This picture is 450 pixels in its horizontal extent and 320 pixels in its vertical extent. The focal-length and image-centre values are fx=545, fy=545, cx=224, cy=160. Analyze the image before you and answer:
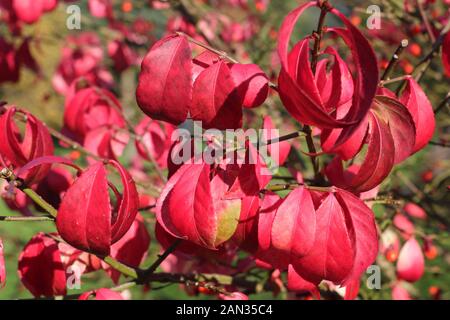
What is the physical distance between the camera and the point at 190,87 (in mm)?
756

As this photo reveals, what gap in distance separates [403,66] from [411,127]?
41.7 inches

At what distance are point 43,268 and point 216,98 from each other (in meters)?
0.49

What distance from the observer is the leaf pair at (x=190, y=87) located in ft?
2.46

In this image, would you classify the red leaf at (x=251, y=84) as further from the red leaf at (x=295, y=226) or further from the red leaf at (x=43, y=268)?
the red leaf at (x=43, y=268)

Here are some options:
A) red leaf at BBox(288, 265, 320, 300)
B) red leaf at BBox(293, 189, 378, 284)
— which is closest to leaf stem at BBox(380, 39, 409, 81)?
red leaf at BBox(293, 189, 378, 284)

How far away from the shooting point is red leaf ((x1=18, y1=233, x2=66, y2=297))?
3.26 ft

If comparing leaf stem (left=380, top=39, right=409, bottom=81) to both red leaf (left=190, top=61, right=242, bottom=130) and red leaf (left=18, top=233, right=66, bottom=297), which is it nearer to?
red leaf (left=190, top=61, right=242, bottom=130)

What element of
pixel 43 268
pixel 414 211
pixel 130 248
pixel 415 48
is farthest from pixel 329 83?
pixel 414 211

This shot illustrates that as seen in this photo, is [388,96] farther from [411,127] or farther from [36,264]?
[36,264]

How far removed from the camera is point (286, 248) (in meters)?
0.75

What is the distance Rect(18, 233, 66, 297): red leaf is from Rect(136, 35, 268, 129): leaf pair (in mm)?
385

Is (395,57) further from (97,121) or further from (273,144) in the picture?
(97,121)

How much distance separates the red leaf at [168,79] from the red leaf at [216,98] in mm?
15
